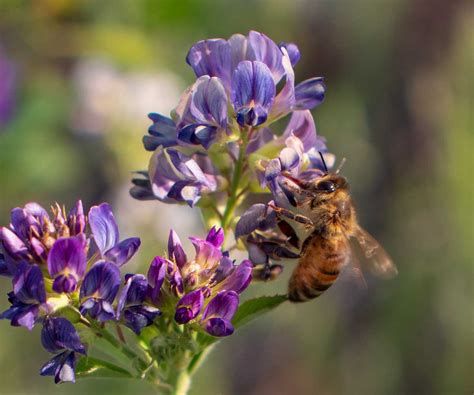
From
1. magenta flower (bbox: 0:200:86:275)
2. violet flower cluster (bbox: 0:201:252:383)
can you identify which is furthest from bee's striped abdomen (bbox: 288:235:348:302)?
magenta flower (bbox: 0:200:86:275)

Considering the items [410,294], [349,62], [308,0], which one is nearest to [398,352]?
[410,294]

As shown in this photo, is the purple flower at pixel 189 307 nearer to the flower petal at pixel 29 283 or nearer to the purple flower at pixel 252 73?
the flower petal at pixel 29 283

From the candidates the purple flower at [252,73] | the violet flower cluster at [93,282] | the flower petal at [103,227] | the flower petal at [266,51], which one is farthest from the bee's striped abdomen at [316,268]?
the flower petal at [103,227]

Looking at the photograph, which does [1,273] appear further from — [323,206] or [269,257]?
[323,206]

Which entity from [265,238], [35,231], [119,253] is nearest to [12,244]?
[35,231]

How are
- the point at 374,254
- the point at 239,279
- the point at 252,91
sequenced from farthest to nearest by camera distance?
the point at 374,254, the point at 252,91, the point at 239,279

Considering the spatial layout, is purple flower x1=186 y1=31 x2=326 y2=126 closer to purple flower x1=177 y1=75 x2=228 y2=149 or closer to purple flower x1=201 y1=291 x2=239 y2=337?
purple flower x1=177 y1=75 x2=228 y2=149

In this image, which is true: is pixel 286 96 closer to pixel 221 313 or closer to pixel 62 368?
pixel 221 313
